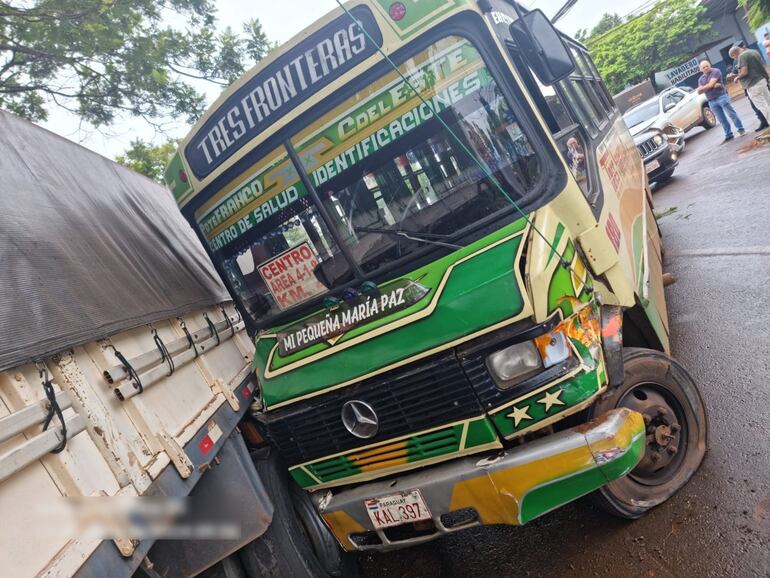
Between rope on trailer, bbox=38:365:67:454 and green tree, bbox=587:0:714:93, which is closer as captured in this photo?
rope on trailer, bbox=38:365:67:454

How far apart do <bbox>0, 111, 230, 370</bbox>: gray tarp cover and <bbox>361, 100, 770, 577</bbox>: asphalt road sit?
2.44 metres

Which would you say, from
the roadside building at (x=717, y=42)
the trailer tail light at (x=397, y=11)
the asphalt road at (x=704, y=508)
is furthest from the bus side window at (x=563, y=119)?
the roadside building at (x=717, y=42)

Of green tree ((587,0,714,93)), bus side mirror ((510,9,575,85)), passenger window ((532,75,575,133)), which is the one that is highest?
green tree ((587,0,714,93))

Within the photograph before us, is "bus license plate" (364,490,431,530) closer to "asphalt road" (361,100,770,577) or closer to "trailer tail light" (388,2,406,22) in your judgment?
"asphalt road" (361,100,770,577)

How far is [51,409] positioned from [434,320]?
163 centimetres

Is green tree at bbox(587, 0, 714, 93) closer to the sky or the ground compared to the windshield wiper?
closer to the sky

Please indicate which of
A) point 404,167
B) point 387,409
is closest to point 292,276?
point 404,167

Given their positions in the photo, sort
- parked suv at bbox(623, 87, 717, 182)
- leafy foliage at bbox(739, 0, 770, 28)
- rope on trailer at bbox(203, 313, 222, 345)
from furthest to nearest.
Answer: leafy foliage at bbox(739, 0, 770, 28) < parked suv at bbox(623, 87, 717, 182) < rope on trailer at bbox(203, 313, 222, 345)

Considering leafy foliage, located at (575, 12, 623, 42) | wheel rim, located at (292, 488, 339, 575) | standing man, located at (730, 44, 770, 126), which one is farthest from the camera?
leafy foliage, located at (575, 12, 623, 42)

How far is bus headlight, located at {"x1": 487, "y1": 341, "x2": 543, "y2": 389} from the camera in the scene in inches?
98.7

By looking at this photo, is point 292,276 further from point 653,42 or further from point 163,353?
point 653,42

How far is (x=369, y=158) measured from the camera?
2961mm

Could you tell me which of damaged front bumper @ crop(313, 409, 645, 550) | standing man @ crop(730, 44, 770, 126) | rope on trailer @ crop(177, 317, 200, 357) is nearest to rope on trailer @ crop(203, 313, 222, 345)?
rope on trailer @ crop(177, 317, 200, 357)

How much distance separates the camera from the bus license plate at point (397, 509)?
8.91 feet
